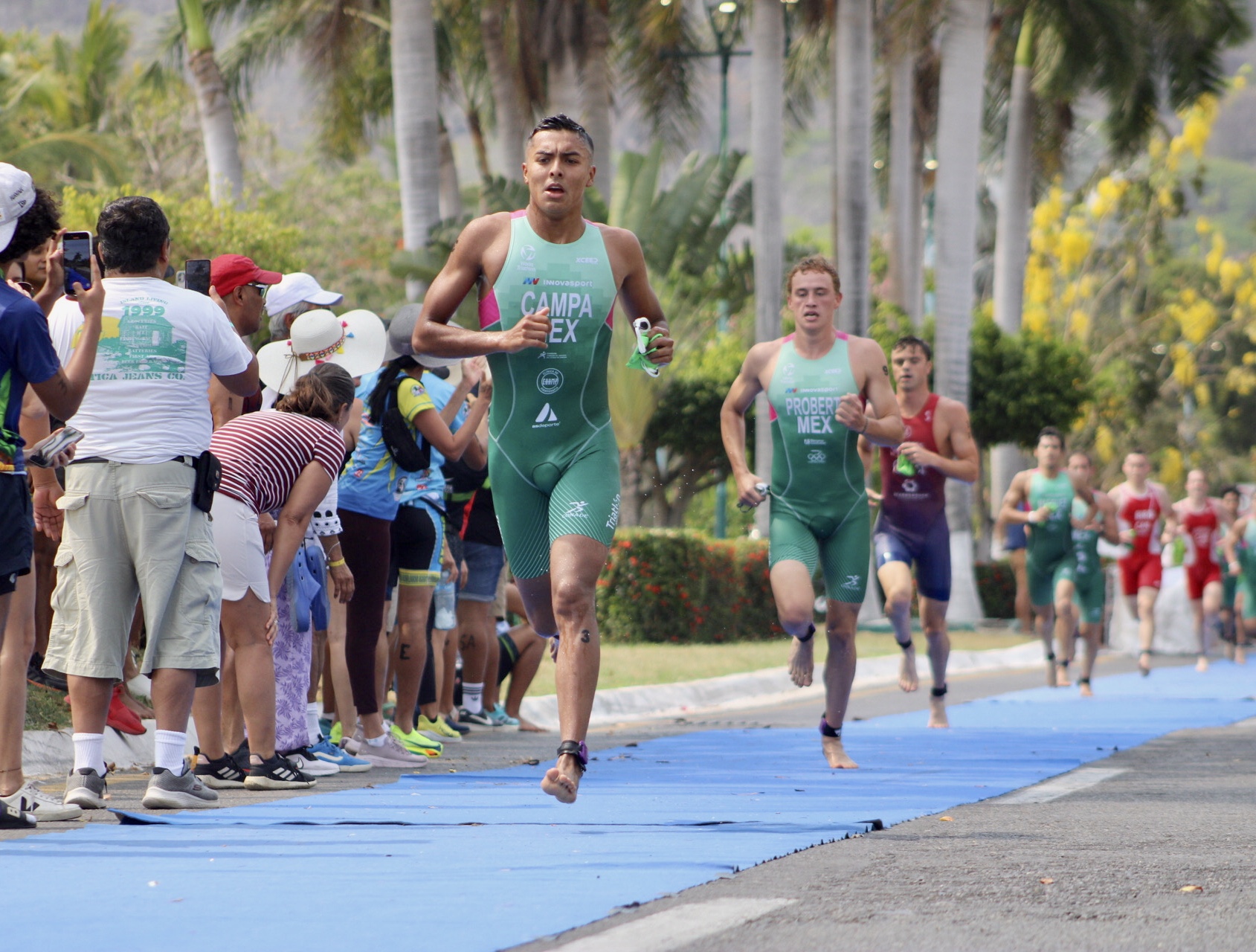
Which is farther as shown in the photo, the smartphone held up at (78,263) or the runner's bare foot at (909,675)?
the runner's bare foot at (909,675)

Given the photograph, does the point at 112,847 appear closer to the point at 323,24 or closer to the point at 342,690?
the point at 342,690

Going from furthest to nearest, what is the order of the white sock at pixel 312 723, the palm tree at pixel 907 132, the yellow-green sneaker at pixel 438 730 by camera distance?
the palm tree at pixel 907 132 < the yellow-green sneaker at pixel 438 730 < the white sock at pixel 312 723

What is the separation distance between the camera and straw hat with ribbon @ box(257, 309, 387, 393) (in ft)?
29.1

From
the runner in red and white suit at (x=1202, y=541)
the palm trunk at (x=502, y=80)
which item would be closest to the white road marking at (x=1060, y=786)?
the runner in red and white suit at (x=1202, y=541)

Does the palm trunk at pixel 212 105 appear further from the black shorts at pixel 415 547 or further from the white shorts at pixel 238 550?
the white shorts at pixel 238 550

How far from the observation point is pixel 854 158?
27.2 meters

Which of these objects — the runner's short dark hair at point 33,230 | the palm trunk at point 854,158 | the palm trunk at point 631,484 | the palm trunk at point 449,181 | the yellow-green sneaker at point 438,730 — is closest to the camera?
the runner's short dark hair at point 33,230

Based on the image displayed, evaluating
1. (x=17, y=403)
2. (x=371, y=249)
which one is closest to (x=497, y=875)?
(x=17, y=403)

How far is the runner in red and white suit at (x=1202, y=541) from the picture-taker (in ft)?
73.0

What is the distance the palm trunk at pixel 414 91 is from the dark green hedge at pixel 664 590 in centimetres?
509

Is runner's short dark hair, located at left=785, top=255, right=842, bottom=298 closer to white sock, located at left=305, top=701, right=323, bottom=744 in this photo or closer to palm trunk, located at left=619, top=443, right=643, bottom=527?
white sock, located at left=305, top=701, right=323, bottom=744

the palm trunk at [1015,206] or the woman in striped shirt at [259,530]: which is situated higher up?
the palm trunk at [1015,206]

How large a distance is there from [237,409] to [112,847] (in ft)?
10.3

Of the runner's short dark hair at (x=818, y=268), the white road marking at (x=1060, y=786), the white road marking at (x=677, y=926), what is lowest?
the white road marking at (x=1060, y=786)
